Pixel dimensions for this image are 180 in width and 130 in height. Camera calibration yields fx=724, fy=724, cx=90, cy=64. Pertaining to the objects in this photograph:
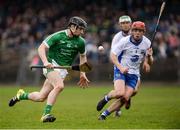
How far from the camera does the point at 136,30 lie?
1556 cm

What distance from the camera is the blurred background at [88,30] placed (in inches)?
1217

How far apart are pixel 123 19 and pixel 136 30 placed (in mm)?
1872

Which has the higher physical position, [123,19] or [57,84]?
[123,19]

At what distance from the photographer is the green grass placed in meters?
14.6

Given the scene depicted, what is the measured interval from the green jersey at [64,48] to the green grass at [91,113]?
4.36 feet

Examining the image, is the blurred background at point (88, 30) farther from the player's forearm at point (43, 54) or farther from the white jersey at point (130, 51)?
the player's forearm at point (43, 54)

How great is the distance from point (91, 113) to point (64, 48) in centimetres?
282

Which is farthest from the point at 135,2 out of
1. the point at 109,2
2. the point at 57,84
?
the point at 57,84

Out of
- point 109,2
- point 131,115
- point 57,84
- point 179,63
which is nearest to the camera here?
point 57,84

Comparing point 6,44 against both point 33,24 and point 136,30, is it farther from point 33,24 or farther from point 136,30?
point 136,30

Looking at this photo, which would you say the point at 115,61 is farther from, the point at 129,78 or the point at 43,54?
the point at 43,54

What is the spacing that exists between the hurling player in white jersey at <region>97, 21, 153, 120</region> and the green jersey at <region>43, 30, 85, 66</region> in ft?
2.57

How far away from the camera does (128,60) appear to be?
15.9 meters

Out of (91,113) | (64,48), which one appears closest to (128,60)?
(64,48)
